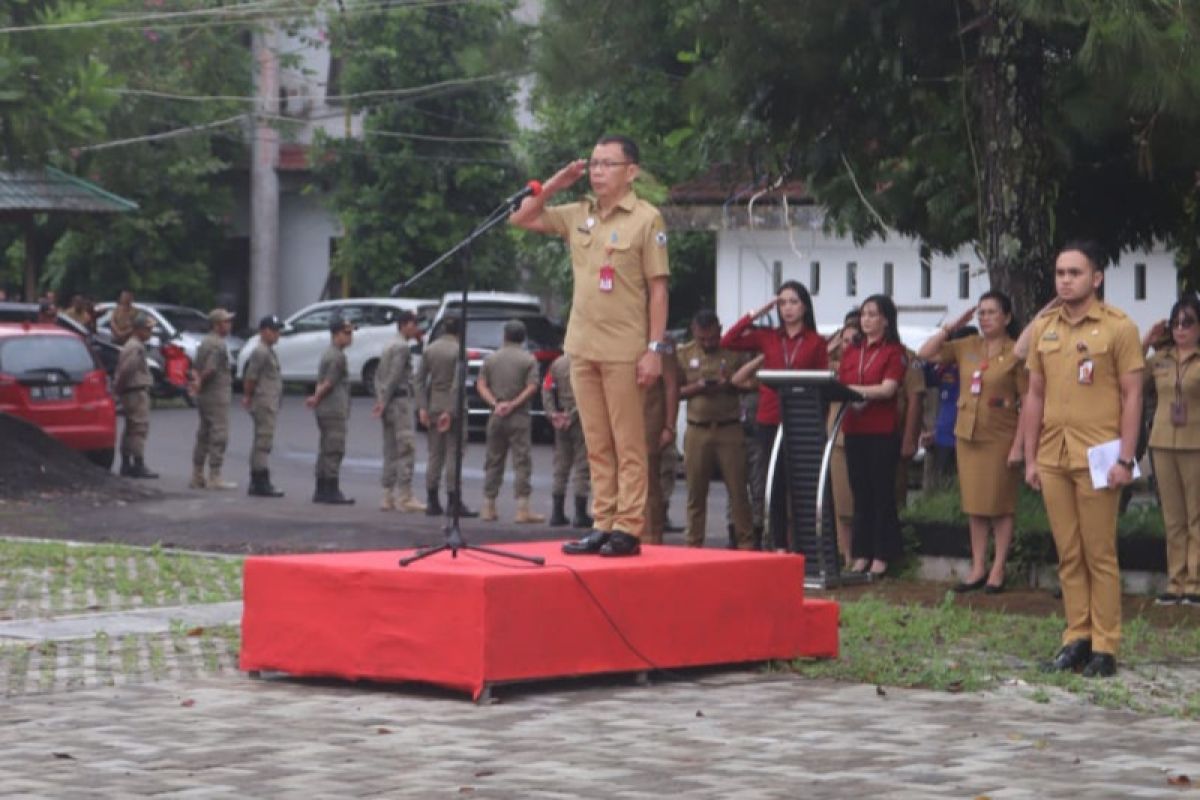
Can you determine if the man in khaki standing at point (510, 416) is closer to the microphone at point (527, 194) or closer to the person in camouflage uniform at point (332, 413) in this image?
the person in camouflage uniform at point (332, 413)

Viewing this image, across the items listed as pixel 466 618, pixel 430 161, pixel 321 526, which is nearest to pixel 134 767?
pixel 466 618

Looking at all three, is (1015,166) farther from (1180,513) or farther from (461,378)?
(461,378)

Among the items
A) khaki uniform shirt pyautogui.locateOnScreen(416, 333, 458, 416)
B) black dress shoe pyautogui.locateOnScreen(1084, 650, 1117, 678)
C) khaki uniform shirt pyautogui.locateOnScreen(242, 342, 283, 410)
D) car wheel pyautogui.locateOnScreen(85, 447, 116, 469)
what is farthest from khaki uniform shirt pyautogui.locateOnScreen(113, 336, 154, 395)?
black dress shoe pyautogui.locateOnScreen(1084, 650, 1117, 678)

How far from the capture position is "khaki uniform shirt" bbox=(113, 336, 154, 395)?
2622cm

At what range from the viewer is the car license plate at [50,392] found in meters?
25.3

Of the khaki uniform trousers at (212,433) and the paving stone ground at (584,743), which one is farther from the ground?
the khaki uniform trousers at (212,433)

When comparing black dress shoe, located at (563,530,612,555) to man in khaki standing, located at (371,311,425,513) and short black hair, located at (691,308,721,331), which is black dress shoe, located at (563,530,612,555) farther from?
man in khaki standing, located at (371,311,425,513)

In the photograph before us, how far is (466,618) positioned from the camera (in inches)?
416

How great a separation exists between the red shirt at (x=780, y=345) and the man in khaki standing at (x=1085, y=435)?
4809 mm

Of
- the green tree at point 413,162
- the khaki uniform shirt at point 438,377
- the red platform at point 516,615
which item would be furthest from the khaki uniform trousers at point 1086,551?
the green tree at point 413,162

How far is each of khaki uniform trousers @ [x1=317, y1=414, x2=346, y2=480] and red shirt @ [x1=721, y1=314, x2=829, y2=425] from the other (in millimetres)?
7504

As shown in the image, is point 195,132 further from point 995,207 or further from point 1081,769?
point 1081,769

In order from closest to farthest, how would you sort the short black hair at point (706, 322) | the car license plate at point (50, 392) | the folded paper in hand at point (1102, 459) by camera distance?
the folded paper in hand at point (1102, 459)
the short black hair at point (706, 322)
the car license plate at point (50, 392)

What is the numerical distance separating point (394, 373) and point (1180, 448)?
9512 mm
